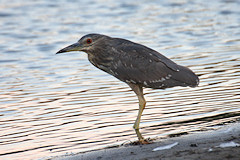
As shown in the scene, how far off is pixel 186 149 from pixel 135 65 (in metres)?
1.91

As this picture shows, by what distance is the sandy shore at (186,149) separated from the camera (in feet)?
18.6

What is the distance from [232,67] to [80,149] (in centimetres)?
457

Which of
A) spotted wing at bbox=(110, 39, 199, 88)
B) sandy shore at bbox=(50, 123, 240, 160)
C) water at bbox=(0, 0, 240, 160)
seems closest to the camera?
sandy shore at bbox=(50, 123, 240, 160)

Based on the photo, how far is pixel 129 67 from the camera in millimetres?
7555

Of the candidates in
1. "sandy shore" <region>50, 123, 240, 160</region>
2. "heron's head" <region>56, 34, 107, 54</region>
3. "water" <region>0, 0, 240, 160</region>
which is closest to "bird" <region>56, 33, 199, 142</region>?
"heron's head" <region>56, 34, 107, 54</region>

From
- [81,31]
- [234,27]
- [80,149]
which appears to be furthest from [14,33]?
[80,149]

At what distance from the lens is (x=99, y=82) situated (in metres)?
10.0

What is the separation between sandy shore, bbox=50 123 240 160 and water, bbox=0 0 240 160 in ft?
1.57

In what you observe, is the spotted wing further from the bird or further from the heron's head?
the heron's head

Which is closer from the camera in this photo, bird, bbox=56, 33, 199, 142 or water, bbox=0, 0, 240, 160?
water, bbox=0, 0, 240, 160

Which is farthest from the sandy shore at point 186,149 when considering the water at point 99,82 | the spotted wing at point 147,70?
the spotted wing at point 147,70

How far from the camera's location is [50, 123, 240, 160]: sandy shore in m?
5.68

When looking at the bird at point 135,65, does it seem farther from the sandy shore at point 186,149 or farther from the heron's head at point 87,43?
the sandy shore at point 186,149

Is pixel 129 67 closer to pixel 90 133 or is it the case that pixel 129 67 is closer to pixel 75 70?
pixel 90 133
